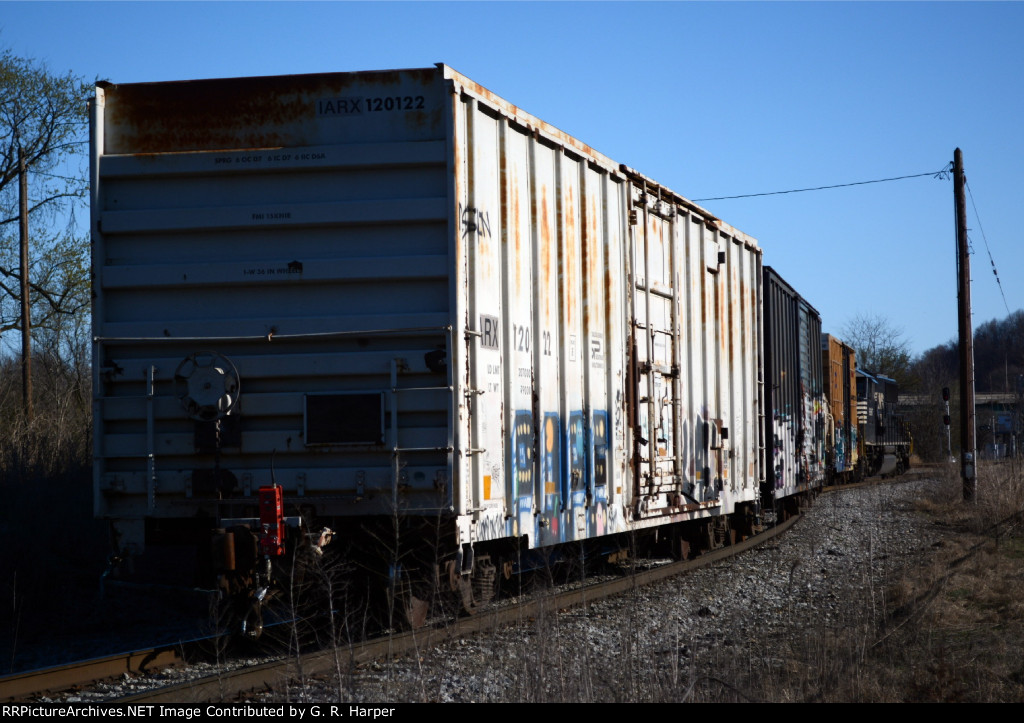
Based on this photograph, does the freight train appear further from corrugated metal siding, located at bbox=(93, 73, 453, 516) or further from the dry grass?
the dry grass

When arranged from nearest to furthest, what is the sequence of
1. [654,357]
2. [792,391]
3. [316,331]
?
[316,331]
[654,357]
[792,391]

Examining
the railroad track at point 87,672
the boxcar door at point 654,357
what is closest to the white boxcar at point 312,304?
the railroad track at point 87,672

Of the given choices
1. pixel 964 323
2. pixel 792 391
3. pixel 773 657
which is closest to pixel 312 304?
pixel 773 657

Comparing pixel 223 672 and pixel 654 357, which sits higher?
pixel 654 357

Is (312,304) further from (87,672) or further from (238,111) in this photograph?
(87,672)

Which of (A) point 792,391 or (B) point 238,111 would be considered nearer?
(B) point 238,111

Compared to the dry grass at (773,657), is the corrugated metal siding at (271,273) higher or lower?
higher

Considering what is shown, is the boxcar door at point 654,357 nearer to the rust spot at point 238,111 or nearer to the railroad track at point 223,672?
the railroad track at point 223,672

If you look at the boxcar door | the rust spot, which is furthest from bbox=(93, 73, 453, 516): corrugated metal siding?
the boxcar door

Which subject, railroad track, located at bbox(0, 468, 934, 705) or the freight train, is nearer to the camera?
railroad track, located at bbox(0, 468, 934, 705)

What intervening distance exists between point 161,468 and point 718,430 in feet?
23.0

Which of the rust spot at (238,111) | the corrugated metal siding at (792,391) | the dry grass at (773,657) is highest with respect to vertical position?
the rust spot at (238,111)
